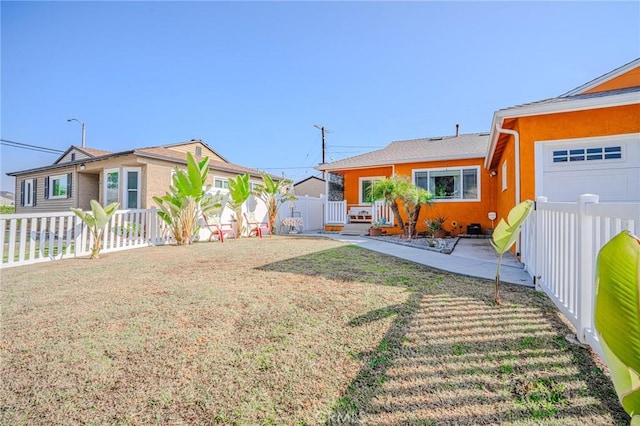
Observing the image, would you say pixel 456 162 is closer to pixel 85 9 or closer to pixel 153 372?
pixel 153 372

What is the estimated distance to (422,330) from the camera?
2.94 meters

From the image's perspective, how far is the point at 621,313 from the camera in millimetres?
652

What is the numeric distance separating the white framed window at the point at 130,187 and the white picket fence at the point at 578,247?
14.7 m

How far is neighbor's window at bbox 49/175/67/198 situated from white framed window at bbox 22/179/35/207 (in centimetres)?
311

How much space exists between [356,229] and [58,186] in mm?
17390

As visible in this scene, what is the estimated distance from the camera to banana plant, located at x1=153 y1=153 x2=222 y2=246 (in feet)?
29.7

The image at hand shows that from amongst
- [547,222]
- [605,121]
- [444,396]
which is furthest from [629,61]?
[444,396]

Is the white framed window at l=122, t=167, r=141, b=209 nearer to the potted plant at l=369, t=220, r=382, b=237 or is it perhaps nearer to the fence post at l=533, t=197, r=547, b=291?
the potted plant at l=369, t=220, r=382, b=237

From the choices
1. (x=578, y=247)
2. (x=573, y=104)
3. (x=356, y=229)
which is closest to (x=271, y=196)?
(x=356, y=229)

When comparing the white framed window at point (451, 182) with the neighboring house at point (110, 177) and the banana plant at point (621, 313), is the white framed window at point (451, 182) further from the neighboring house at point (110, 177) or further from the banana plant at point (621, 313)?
the banana plant at point (621, 313)

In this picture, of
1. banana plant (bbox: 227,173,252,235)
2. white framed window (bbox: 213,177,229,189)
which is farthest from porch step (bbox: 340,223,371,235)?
white framed window (bbox: 213,177,229,189)

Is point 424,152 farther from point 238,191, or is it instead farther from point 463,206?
point 238,191

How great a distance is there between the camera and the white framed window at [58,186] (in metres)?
16.8

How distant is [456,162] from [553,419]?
12049 millimetres
